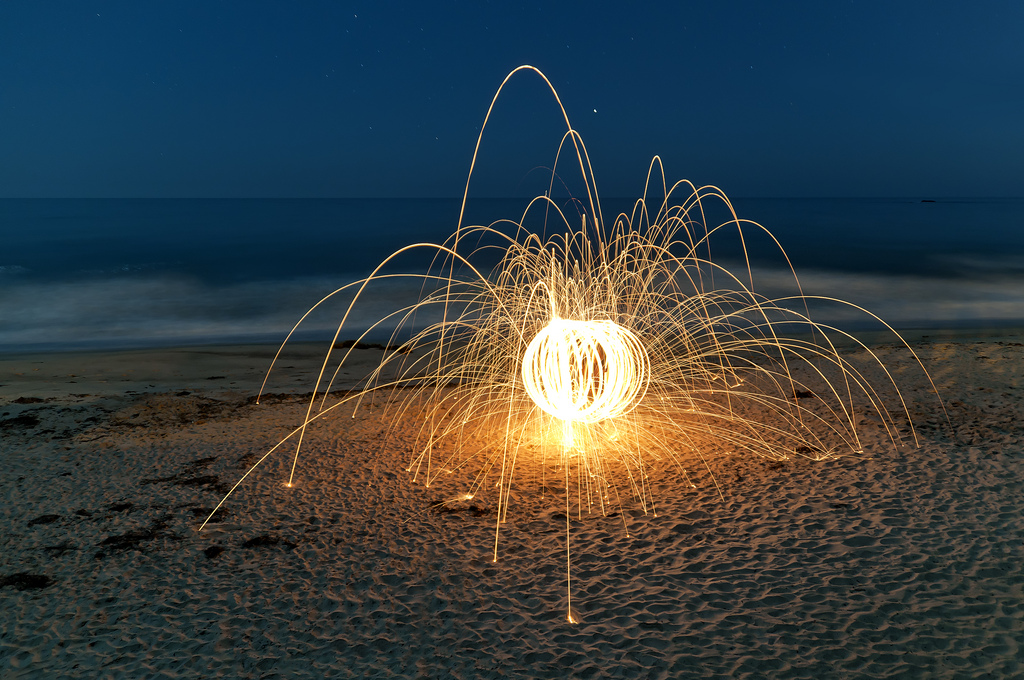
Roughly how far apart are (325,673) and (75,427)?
4.94 m

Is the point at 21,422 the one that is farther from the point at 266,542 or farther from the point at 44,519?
the point at 266,542

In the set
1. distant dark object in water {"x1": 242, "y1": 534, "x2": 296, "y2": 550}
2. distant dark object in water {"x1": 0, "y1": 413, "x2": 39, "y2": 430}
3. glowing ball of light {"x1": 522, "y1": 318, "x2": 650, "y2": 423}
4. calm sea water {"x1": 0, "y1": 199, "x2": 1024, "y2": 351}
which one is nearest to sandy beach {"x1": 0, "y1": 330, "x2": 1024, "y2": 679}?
distant dark object in water {"x1": 242, "y1": 534, "x2": 296, "y2": 550}

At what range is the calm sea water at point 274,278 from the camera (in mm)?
15727

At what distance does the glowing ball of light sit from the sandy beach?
80 centimetres

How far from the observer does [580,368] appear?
497cm

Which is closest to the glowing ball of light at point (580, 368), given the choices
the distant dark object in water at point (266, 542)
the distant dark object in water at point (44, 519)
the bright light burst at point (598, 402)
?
the bright light burst at point (598, 402)

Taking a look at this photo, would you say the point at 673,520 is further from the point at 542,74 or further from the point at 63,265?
the point at 63,265

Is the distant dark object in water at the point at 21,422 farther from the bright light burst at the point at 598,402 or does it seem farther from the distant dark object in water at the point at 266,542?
the distant dark object in water at the point at 266,542

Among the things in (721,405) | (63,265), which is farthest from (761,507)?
(63,265)

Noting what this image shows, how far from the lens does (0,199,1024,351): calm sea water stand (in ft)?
51.6

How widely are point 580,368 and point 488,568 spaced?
1632mm

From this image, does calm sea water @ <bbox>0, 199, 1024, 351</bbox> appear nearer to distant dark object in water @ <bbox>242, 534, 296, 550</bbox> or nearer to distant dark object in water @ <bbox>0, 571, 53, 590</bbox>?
distant dark object in water @ <bbox>242, 534, 296, 550</bbox>

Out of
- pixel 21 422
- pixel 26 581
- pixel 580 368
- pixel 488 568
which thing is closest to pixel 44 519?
pixel 26 581

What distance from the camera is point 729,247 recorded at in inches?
1305
